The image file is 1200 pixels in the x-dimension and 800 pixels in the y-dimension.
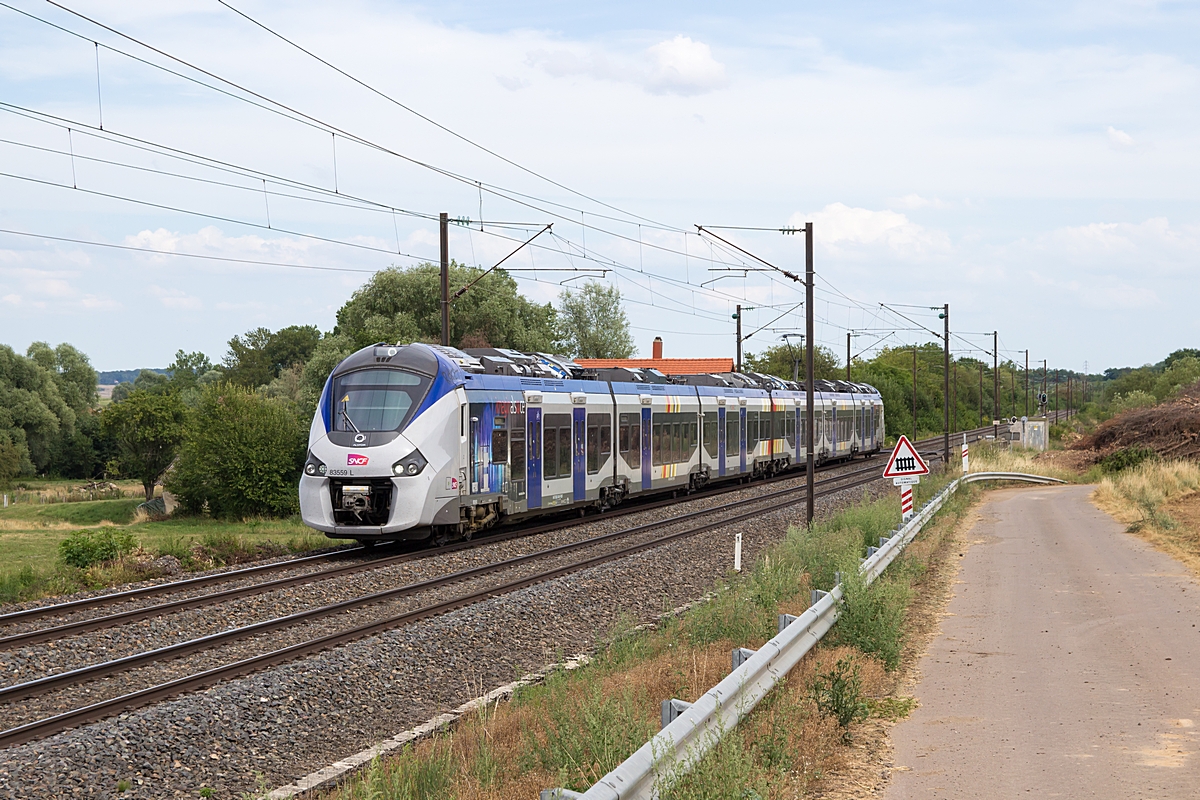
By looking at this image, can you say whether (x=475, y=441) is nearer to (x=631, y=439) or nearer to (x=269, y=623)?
(x=269, y=623)

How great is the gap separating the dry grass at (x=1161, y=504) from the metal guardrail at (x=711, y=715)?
30.9ft

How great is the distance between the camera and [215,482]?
115 ft

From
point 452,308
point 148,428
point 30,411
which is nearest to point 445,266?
point 452,308

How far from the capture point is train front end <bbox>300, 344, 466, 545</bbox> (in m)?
19.4

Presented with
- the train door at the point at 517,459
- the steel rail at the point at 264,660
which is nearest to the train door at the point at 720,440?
the train door at the point at 517,459

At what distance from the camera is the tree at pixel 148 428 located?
266ft

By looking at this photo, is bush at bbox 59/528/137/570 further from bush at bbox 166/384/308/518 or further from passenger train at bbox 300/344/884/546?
bush at bbox 166/384/308/518

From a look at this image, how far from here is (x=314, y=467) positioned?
1989 centimetres

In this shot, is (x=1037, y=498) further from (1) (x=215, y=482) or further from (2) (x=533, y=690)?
(2) (x=533, y=690)

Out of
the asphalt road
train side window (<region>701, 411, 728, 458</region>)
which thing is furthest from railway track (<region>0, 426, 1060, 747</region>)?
train side window (<region>701, 411, 728, 458</region>)

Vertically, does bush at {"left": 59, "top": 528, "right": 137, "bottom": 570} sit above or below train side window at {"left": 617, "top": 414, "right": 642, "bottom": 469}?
below

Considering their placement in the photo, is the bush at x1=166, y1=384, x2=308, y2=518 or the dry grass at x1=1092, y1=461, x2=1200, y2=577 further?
the bush at x1=166, y1=384, x2=308, y2=518

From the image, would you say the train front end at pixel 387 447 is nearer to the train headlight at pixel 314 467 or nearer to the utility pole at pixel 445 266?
the train headlight at pixel 314 467

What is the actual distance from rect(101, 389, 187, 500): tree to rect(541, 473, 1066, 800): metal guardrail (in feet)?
253
